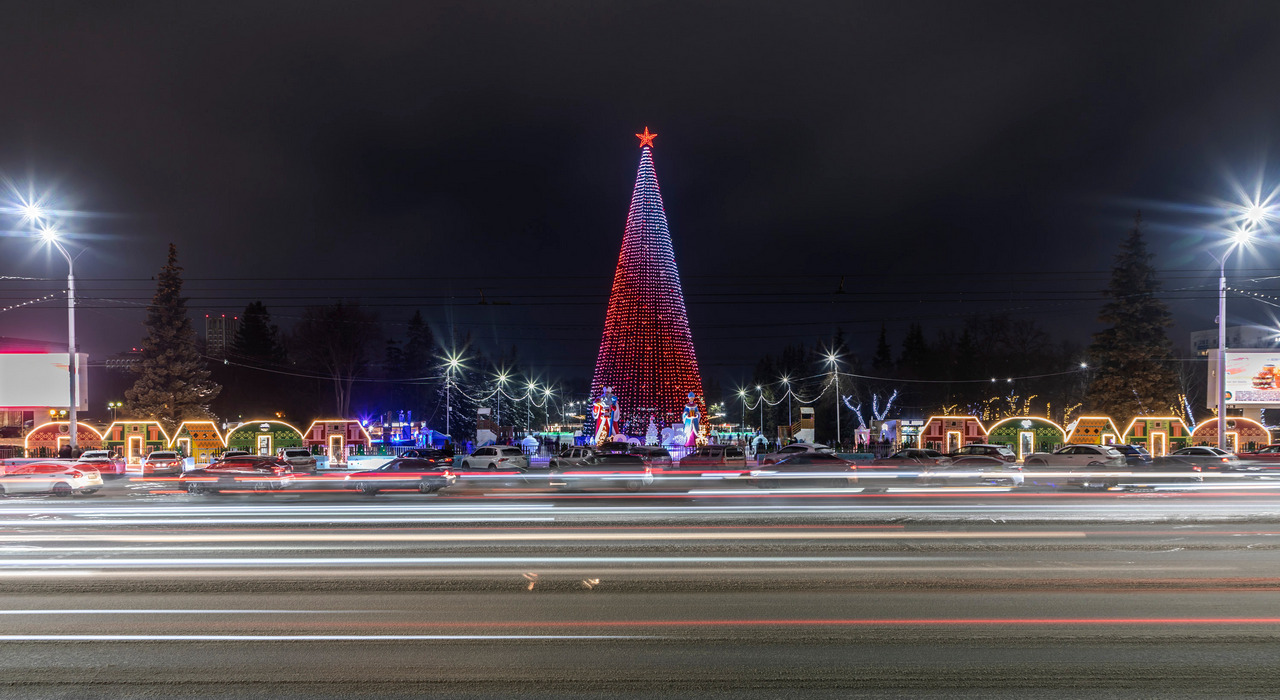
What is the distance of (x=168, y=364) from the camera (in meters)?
44.8

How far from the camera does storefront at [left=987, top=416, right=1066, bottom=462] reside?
3378cm

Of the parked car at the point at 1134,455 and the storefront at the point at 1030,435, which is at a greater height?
the storefront at the point at 1030,435

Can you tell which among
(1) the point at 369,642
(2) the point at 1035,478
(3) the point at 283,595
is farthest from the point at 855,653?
(2) the point at 1035,478

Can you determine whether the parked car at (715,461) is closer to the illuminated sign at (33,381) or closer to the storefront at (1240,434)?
the storefront at (1240,434)

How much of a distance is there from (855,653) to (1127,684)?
2.19 meters

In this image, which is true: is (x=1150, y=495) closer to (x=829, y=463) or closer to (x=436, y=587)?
(x=829, y=463)

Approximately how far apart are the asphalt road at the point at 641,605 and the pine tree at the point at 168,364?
32901mm

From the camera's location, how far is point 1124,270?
4216 centimetres

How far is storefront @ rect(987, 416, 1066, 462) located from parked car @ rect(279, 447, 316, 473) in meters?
32.3

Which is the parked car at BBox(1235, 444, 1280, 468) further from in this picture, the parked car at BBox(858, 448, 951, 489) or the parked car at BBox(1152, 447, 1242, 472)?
the parked car at BBox(858, 448, 951, 489)

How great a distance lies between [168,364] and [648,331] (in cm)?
3139

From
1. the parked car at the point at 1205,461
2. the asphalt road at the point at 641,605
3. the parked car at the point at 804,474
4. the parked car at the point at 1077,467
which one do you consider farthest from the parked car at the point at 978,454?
the asphalt road at the point at 641,605

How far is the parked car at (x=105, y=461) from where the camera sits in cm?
3020

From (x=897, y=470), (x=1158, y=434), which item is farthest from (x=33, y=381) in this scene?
(x=1158, y=434)
